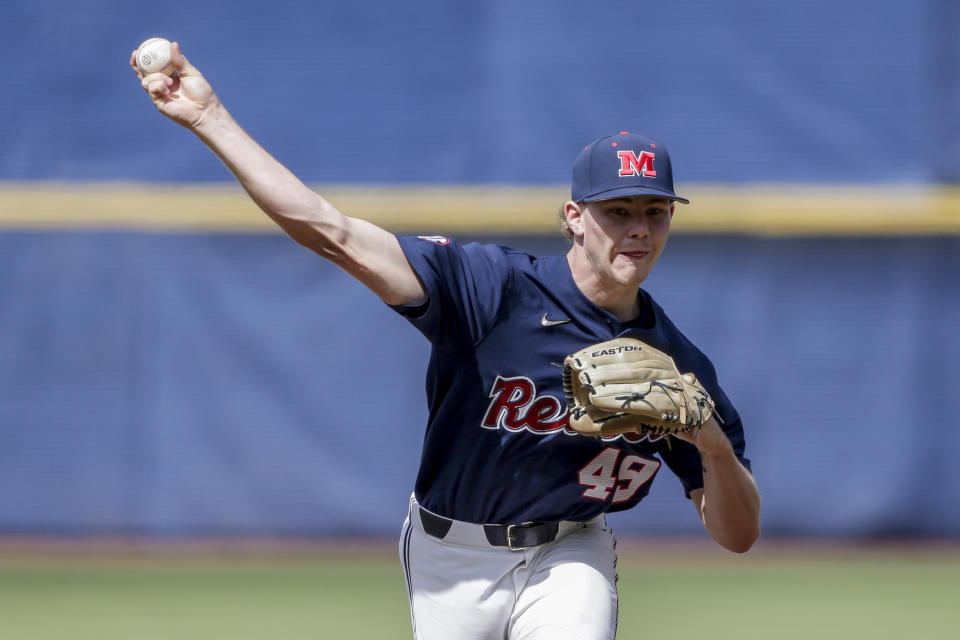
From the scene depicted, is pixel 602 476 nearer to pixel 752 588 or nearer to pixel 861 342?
pixel 752 588

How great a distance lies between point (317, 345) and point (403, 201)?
2.94 ft

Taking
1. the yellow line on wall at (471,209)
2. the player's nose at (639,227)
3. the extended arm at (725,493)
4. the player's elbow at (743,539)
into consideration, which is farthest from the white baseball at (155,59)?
the yellow line on wall at (471,209)

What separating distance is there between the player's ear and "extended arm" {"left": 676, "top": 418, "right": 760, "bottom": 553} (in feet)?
1.89

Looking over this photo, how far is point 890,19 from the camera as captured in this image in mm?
6289

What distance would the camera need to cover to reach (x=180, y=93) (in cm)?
236

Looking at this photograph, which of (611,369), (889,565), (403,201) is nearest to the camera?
(611,369)

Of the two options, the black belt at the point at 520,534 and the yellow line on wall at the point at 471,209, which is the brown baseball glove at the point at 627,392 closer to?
the black belt at the point at 520,534

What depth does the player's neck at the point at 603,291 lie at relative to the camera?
9.12 feet

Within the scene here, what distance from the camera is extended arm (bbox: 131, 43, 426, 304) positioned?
224 cm

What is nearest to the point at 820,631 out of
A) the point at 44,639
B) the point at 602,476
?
the point at 602,476

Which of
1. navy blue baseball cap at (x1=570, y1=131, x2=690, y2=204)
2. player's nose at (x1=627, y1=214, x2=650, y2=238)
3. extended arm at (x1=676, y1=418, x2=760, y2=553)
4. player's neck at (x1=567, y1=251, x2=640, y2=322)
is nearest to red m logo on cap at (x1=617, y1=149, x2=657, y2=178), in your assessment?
navy blue baseball cap at (x1=570, y1=131, x2=690, y2=204)

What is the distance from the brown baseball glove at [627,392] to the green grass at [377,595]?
2.39m

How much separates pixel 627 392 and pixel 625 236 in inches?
17.4

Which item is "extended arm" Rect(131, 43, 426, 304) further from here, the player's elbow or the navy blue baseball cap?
the player's elbow
